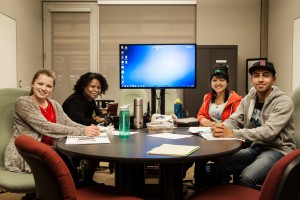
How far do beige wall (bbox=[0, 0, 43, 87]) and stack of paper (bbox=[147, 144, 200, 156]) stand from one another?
11.1ft

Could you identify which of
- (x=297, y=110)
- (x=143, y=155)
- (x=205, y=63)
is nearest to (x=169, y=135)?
(x=143, y=155)

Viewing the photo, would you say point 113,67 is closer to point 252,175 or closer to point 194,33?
point 194,33

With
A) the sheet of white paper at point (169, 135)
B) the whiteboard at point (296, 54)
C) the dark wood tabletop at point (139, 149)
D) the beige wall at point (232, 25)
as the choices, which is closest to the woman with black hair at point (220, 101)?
the sheet of white paper at point (169, 135)

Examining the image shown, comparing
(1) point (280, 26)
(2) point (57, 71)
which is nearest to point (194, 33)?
(1) point (280, 26)

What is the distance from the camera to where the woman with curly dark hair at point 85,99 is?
286 cm

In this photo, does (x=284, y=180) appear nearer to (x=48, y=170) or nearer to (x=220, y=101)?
(x=48, y=170)

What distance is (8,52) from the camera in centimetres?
418

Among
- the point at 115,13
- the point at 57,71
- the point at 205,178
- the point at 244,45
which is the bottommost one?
the point at 205,178

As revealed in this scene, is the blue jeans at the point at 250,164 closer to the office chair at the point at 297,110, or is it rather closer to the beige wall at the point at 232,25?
the office chair at the point at 297,110

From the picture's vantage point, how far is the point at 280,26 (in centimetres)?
500

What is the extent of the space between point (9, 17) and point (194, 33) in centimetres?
299

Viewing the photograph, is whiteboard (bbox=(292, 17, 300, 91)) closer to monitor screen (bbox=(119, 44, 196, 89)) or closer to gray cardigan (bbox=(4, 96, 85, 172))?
monitor screen (bbox=(119, 44, 196, 89))

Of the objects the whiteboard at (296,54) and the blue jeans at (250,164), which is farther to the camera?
the whiteboard at (296,54)

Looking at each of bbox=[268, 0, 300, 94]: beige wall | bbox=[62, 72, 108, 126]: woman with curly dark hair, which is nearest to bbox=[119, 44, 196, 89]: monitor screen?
bbox=[62, 72, 108, 126]: woman with curly dark hair
